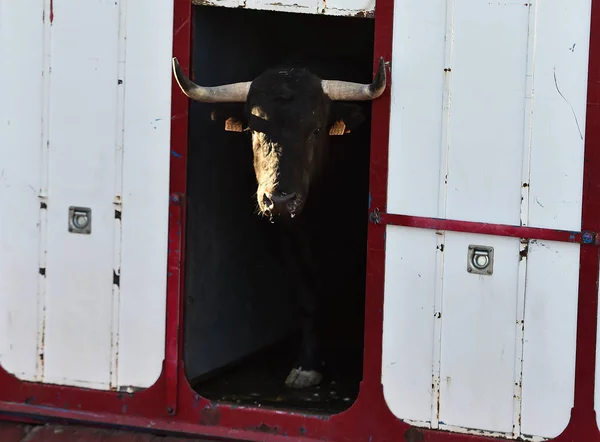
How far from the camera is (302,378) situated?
21.2 ft

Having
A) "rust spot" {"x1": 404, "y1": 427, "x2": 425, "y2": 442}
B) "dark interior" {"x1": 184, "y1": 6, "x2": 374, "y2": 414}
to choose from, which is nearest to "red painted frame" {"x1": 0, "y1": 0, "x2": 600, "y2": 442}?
"rust spot" {"x1": 404, "y1": 427, "x2": 425, "y2": 442}

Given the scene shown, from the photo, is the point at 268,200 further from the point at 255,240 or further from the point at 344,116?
the point at 255,240

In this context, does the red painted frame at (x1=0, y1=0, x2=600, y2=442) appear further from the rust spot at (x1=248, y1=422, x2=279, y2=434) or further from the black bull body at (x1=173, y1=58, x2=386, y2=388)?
the black bull body at (x1=173, y1=58, x2=386, y2=388)

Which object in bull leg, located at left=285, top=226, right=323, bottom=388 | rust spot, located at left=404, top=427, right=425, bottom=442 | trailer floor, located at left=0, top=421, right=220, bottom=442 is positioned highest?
bull leg, located at left=285, top=226, right=323, bottom=388

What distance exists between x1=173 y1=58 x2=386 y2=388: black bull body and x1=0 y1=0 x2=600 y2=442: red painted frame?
313 mm

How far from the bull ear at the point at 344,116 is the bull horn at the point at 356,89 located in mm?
126

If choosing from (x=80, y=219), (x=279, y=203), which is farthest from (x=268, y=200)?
(x=80, y=219)

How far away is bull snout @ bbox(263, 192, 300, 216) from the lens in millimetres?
5508

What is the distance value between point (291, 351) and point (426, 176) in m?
2.34

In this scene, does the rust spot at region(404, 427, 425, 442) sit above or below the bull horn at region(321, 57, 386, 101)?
below

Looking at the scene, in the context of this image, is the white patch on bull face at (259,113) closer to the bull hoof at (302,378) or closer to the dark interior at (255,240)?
the dark interior at (255,240)

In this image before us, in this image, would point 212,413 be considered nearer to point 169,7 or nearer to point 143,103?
point 143,103

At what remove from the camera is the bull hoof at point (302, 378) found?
642cm

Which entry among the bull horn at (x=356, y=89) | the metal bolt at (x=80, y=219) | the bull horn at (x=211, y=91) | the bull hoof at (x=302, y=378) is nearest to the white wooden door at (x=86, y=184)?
the metal bolt at (x=80, y=219)
